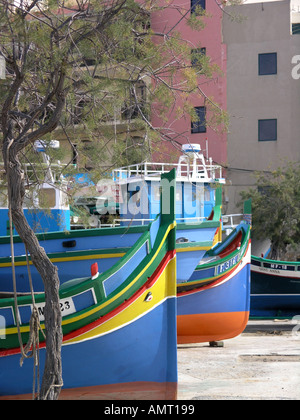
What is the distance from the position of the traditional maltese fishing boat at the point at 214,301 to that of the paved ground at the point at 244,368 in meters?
0.37

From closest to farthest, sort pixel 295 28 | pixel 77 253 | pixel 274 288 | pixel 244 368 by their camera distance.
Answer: pixel 244 368
pixel 77 253
pixel 274 288
pixel 295 28

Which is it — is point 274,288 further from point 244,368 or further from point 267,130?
point 267,130

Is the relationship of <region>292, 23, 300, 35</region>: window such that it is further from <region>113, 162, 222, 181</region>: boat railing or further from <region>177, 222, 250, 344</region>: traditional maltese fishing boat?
<region>177, 222, 250, 344</region>: traditional maltese fishing boat

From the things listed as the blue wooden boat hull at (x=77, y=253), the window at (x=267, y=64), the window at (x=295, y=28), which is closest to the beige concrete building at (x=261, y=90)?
the window at (x=267, y=64)

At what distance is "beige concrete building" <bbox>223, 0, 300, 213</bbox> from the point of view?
26594 millimetres

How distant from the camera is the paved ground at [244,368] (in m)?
8.75

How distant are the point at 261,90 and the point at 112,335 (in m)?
20.6

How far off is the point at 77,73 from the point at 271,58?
2113cm

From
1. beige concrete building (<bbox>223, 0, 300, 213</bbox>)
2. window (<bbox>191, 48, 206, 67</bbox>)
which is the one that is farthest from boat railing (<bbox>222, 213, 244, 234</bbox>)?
window (<bbox>191, 48, 206, 67</bbox>)

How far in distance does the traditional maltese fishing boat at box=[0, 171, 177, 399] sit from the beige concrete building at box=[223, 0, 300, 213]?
18886 millimetres

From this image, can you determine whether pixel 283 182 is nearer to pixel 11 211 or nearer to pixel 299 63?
pixel 299 63

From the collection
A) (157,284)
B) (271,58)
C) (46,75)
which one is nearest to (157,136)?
(46,75)

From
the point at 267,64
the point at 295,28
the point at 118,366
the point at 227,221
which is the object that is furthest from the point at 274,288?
the point at 295,28

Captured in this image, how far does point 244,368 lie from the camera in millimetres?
10859
